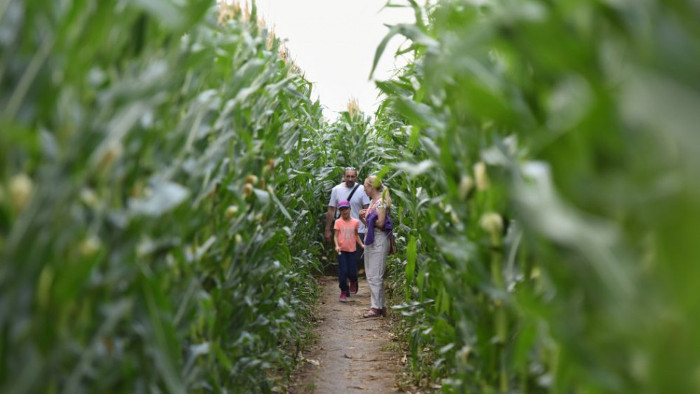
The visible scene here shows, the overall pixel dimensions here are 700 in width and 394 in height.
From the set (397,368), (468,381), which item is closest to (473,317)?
(468,381)

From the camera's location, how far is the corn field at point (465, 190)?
32.5 inches

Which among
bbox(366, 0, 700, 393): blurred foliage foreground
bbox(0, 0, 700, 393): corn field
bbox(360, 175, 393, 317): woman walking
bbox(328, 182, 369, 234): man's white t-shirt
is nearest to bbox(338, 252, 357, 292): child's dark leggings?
bbox(328, 182, 369, 234): man's white t-shirt

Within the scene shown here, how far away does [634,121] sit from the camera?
813 mm

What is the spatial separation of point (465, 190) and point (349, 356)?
3737 mm

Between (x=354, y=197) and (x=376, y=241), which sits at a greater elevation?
(x=354, y=197)

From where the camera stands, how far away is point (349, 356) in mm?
5480

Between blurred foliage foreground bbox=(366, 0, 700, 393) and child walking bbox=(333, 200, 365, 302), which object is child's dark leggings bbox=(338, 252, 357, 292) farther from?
blurred foliage foreground bbox=(366, 0, 700, 393)

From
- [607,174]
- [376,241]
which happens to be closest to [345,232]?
[376,241]

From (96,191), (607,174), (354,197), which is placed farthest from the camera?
(354,197)

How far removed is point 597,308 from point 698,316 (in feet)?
1.08

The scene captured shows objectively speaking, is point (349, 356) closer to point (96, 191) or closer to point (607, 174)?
point (96, 191)

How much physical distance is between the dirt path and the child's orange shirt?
0.74 metres

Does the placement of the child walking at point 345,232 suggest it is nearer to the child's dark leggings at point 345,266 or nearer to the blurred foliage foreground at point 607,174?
the child's dark leggings at point 345,266

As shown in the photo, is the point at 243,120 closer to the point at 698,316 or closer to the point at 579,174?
the point at 579,174
